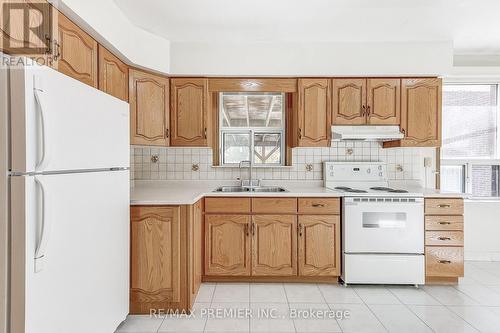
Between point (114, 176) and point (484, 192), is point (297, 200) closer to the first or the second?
point (114, 176)

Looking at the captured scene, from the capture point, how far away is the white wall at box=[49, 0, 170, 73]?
78.2 inches

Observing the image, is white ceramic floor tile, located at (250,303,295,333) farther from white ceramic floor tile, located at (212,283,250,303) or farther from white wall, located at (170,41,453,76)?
white wall, located at (170,41,453,76)

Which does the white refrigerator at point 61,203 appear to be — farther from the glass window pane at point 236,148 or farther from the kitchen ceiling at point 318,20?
the glass window pane at point 236,148

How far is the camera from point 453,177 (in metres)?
3.87

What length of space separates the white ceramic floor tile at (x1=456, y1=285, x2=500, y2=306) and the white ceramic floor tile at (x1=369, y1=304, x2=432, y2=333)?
0.73 metres

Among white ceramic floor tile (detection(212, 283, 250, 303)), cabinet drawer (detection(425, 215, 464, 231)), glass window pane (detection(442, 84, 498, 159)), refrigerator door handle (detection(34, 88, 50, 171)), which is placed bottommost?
white ceramic floor tile (detection(212, 283, 250, 303))

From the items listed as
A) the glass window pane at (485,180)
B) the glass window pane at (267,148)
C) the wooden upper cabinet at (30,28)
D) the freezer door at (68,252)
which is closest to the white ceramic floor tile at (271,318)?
the freezer door at (68,252)

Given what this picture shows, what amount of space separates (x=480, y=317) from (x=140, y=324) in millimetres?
2570

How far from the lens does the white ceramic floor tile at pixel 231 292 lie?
9.03 ft

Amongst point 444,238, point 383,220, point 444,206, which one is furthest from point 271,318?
point 444,206

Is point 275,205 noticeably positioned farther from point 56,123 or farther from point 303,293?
point 56,123

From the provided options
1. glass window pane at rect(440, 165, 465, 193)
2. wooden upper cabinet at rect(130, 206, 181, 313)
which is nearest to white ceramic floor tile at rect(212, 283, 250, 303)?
wooden upper cabinet at rect(130, 206, 181, 313)

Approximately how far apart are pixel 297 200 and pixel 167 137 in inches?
56.7

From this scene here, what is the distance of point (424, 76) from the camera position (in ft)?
10.7
